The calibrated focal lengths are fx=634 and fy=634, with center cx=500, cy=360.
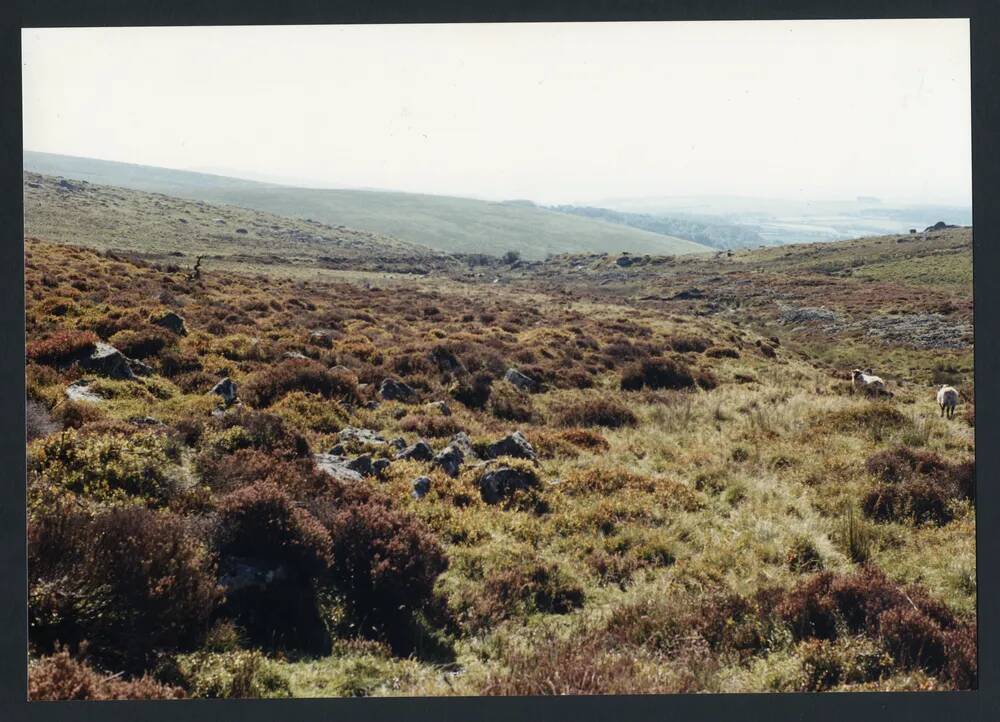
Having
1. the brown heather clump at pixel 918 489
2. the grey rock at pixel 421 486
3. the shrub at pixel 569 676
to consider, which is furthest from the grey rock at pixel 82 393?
the brown heather clump at pixel 918 489

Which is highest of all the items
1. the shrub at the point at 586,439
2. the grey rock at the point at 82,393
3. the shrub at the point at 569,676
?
the grey rock at the point at 82,393

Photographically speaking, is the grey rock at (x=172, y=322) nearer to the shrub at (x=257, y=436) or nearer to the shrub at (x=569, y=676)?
the shrub at (x=257, y=436)

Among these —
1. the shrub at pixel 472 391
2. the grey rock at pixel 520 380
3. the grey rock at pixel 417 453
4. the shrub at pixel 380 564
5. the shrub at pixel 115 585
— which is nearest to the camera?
the shrub at pixel 115 585

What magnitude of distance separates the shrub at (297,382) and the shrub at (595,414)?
3.53 metres

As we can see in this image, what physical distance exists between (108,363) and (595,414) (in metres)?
7.60

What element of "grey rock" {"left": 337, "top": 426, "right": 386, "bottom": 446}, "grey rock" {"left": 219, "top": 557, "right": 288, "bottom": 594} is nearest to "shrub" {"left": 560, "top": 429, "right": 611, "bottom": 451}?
"grey rock" {"left": 337, "top": 426, "right": 386, "bottom": 446}

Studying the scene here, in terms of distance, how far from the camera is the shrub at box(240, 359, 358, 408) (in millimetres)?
9617

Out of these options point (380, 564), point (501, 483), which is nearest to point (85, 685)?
point (380, 564)

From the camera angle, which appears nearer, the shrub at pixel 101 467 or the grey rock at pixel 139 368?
the shrub at pixel 101 467

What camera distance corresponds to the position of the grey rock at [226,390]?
30.6 ft

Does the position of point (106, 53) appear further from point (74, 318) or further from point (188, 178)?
point (188, 178)

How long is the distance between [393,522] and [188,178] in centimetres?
1900

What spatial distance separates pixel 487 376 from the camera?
1152 cm

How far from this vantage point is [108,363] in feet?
30.7
